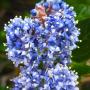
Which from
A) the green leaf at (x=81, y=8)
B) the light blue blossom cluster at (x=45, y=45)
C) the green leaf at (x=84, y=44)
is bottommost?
the light blue blossom cluster at (x=45, y=45)

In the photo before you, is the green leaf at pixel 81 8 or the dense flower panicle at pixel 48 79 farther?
the green leaf at pixel 81 8

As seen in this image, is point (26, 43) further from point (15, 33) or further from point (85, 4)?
point (85, 4)

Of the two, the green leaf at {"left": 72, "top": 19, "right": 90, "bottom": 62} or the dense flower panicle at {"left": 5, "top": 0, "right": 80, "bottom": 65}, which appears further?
the green leaf at {"left": 72, "top": 19, "right": 90, "bottom": 62}

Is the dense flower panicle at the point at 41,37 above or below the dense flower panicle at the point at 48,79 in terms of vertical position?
above

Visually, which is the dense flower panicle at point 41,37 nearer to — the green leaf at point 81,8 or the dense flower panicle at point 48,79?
the dense flower panicle at point 48,79

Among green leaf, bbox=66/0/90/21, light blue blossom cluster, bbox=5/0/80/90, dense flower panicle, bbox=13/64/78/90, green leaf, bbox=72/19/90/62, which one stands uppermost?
green leaf, bbox=66/0/90/21

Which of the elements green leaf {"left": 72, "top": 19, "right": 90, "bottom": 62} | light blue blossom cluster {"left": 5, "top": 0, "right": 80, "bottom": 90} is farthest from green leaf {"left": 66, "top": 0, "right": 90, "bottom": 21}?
light blue blossom cluster {"left": 5, "top": 0, "right": 80, "bottom": 90}

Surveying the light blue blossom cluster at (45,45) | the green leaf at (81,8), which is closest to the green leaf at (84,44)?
the green leaf at (81,8)

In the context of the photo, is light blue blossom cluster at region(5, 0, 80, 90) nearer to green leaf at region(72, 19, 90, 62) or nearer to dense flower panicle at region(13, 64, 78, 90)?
dense flower panicle at region(13, 64, 78, 90)

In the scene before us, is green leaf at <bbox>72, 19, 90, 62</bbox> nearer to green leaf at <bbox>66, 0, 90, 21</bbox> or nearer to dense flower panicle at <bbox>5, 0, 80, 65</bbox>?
green leaf at <bbox>66, 0, 90, 21</bbox>

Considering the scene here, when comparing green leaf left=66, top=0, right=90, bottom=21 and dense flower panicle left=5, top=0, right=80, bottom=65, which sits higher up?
green leaf left=66, top=0, right=90, bottom=21
